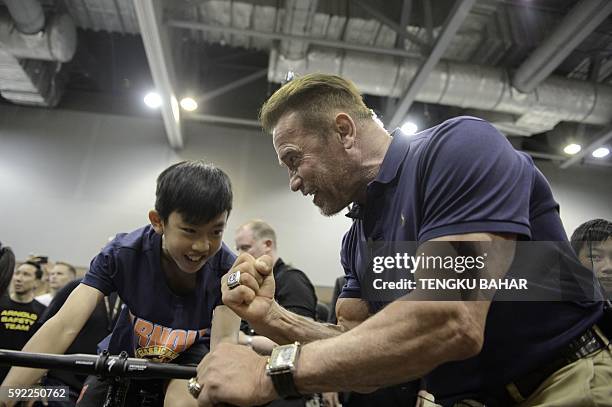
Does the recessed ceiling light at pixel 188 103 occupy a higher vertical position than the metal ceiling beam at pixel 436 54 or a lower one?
lower

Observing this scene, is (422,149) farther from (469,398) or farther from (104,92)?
(104,92)

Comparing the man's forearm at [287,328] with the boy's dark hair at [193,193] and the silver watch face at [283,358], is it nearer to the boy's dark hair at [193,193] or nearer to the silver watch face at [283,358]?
the silver watch face at [283,358]

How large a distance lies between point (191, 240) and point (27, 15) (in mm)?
4658

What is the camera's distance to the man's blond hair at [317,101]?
1379mm

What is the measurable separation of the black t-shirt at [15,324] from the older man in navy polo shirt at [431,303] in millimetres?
2636

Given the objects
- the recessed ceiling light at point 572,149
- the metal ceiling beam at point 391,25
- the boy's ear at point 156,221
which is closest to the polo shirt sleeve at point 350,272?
the boy's ear at point 156,221

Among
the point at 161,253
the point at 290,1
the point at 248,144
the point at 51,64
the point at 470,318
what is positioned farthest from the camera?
the point at 248,144

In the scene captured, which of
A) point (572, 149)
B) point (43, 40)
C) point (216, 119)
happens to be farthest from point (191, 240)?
point (572, 149)

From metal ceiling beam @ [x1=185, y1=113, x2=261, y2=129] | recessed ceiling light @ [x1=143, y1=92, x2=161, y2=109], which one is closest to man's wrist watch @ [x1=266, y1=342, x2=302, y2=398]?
recessed ceiling light @ [x1=143, y1=92, x2=161, y2=109]

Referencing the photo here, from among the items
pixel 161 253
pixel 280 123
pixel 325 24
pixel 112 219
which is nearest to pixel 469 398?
pixel 280 123

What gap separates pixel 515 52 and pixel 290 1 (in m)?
3.10

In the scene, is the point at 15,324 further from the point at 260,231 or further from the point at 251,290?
the point at 251,290

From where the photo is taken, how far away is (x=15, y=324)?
3170 millimetres

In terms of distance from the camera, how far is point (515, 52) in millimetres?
5777
